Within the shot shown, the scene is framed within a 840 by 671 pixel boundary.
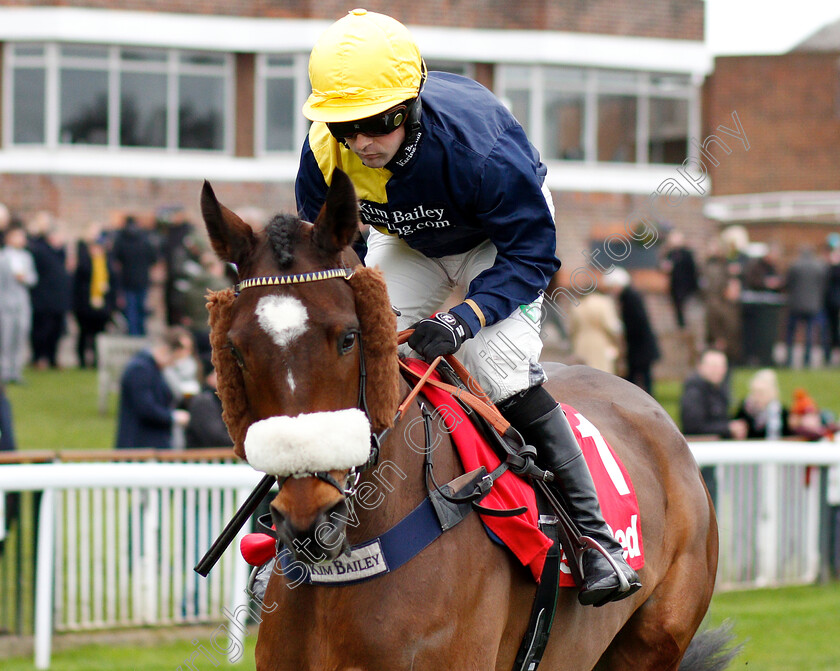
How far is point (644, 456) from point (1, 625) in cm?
374

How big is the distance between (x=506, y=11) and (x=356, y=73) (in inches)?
644

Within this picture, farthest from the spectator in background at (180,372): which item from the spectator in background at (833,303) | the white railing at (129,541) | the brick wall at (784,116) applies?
the brick wall at (784,116)

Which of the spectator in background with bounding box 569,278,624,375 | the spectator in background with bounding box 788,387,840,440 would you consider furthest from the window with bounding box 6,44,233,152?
the spectator in background with bounding box 788,387,840,440

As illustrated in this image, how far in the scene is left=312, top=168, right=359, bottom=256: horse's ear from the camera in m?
2.81

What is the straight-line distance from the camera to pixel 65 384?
46.6 feet

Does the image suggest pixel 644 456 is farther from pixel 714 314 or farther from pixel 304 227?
pixel 714 314

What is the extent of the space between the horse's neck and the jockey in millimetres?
209

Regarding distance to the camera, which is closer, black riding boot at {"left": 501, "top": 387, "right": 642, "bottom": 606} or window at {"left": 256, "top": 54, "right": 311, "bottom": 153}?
black riding boot at {"left": 501, "top": 387, "right": 642, "bottom": 606}

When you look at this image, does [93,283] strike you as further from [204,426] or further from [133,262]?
[204,426]

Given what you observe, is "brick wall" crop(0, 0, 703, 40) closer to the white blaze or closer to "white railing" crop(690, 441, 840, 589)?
"white railing" crop(690, 441, 840, 589)

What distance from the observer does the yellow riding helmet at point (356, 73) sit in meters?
3.04

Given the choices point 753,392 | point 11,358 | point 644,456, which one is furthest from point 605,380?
point 11,358

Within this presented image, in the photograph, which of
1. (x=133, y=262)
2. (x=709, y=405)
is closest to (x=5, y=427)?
(x=709, y=405)

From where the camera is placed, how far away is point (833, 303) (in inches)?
712
